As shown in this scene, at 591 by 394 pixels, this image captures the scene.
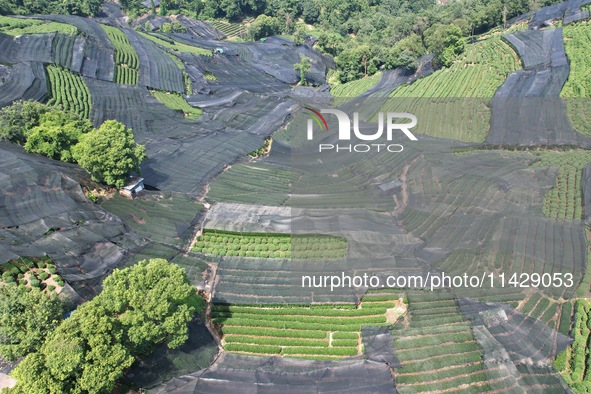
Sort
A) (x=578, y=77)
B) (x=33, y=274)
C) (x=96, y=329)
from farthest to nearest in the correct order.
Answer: (x=578, y=77) < (x=33, y=274) < (x=96, y=329)

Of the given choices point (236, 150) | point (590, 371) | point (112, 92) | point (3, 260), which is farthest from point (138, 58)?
point (590, 371)

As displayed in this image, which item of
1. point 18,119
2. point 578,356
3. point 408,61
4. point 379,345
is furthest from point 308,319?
point 408,61

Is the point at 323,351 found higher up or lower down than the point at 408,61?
lower down

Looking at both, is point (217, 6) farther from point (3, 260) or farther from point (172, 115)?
point (3, 260)

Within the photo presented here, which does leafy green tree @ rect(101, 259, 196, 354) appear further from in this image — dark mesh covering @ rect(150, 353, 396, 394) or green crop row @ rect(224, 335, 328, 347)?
green crop row @ rect(224, 335, 328, 347)

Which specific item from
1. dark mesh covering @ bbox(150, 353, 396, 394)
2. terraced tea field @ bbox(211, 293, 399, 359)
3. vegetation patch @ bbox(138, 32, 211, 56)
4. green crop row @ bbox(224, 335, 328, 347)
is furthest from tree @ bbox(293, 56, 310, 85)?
dark mesh covering @ bbox(150, 353, 396, 394)

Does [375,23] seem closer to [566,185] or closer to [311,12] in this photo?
[311,12]

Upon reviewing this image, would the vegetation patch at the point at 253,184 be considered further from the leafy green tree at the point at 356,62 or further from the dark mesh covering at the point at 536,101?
the leafy green tree at the point at 356,62
